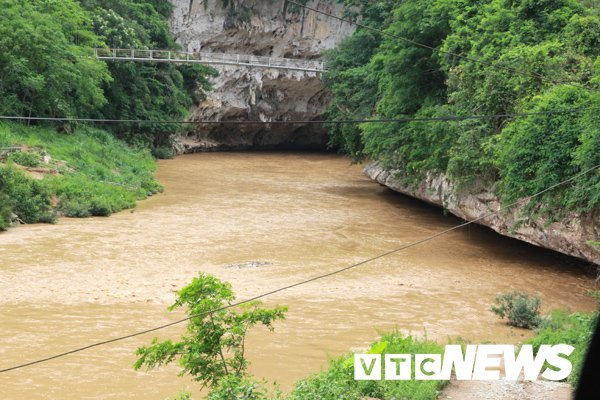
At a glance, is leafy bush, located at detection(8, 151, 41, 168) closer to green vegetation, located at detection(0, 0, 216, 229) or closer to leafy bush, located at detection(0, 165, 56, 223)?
green vegetation, located at detection(0, 0, 216, 229)

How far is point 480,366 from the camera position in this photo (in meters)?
9.61

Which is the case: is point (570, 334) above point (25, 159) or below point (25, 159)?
above

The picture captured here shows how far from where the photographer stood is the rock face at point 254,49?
1907 inches

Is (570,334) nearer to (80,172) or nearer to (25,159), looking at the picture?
(25,159)

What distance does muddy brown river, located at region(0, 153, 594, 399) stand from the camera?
34.4 feet

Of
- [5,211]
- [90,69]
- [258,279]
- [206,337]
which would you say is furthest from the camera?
[90,69]

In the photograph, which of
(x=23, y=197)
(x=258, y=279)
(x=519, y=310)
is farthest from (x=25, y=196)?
(x=519, y=310)

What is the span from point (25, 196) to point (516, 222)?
14008 millimetres

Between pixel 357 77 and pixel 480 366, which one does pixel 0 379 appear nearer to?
pixel 480 366

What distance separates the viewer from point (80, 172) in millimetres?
26141

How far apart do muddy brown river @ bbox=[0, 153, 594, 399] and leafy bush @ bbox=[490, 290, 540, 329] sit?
11.2 inches

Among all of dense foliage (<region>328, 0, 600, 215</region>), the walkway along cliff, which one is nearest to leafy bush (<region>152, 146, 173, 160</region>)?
A: the walkway along cliff

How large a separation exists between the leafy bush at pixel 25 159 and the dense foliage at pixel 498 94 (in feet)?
38.7
